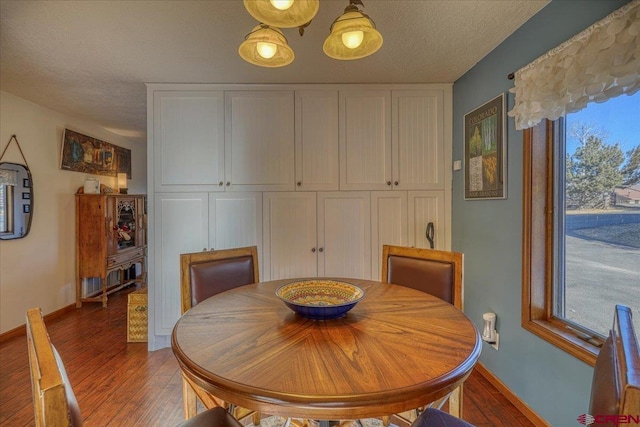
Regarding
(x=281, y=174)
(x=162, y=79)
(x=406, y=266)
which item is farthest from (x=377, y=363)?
(x=162, y=79)

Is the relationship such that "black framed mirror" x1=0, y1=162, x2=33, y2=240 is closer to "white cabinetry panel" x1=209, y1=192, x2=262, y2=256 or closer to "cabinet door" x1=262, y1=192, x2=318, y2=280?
"white cabinetry panel" x1=209, y1=192, x2=262, y2=256

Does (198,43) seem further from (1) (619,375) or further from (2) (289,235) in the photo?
(1) (619,375)

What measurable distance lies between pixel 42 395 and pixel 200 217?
88.1 inches

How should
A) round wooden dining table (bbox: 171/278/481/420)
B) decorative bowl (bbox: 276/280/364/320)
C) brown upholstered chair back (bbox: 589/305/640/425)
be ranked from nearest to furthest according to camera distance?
brown upholstered chair back (bbox: 589/305/640/425), round wooden dining table (bbox: 171/278/481/420), decorative bowl (bbox: 276/280/364/320)

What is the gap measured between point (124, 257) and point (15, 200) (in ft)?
4.62

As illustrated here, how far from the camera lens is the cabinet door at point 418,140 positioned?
2.59 metres

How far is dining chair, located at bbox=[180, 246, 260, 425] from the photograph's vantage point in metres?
1.54

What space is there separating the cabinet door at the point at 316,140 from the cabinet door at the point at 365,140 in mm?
79

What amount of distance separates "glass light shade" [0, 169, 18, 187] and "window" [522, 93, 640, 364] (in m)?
4.28

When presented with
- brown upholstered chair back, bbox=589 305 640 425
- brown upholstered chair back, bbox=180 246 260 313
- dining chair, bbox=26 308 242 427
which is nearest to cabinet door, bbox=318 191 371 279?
brown upholstered chair back, bbox=180 246 260 313

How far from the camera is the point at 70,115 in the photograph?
349cm

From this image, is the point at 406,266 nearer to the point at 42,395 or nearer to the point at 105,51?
the point at 42,395

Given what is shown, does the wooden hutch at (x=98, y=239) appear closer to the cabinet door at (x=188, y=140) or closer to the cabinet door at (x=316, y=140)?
the cabinet door at (x=188, y=140)

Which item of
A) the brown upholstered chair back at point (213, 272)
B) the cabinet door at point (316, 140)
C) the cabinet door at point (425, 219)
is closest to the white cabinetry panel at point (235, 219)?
the cabinet door at point (316, 140)
